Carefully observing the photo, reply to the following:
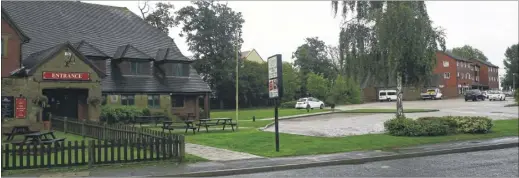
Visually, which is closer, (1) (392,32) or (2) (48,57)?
(1) (392,32)

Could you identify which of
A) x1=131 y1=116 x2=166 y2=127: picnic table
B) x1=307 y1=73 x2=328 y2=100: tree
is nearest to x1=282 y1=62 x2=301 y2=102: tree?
x1=307 y1=73 x2=328 y2=100: tree

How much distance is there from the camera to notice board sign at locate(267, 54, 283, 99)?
15031 millimetres

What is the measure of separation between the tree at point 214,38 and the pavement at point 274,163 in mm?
53218

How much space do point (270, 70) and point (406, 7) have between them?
26.9 ft

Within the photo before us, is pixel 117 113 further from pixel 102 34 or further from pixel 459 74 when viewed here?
pixel 459 74

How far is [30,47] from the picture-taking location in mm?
31953

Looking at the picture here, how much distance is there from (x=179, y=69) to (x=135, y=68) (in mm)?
3802

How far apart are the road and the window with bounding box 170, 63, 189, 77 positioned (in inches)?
1070

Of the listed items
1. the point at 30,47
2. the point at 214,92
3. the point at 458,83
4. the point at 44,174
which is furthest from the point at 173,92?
the point at 458,83

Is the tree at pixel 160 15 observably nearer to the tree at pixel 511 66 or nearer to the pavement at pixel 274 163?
the pavement at pixel 274 163

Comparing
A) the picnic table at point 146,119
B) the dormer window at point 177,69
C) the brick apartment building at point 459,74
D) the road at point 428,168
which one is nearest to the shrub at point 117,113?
the picnic table at point 146,119

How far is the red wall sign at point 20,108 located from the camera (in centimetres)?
2384

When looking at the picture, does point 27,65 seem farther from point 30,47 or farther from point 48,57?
point 30,47

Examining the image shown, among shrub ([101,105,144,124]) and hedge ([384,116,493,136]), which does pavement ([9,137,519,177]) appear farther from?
shrub ([101,105,144,124])
